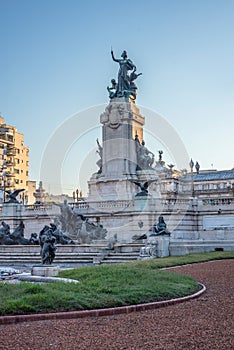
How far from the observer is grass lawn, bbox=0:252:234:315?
1166cm

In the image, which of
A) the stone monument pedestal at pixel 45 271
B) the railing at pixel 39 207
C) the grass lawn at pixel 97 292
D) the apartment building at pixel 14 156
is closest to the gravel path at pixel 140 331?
the grass lawn at pixel 97 292

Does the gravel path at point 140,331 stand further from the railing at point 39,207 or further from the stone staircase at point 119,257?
the railing at point 39,207

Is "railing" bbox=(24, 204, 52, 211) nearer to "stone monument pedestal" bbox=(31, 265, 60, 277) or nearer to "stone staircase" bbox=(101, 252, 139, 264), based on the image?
"stone staircase" bbox=(101, 252, 139, 264)

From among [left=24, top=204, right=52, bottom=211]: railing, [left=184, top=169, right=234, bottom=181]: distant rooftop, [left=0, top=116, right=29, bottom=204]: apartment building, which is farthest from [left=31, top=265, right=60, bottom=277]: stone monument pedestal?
[left=184, top=169, right=234, bottom=181]: distant rooftop

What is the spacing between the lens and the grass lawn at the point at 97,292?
11.7 m

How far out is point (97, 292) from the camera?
44.0 ft

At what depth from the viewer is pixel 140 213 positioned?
4028cm

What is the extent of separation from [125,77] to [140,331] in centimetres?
4452

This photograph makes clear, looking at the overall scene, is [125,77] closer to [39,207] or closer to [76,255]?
[39,207]

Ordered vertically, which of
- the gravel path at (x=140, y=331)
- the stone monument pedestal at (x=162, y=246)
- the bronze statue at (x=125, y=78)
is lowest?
the gravel path at (x=140, y=331)

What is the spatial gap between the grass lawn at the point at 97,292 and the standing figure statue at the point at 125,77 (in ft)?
119

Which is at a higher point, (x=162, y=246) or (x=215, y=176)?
(x=215, y=176)

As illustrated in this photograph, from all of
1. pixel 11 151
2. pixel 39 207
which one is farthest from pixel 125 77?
pixel 11 151

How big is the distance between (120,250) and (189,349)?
918 inches
